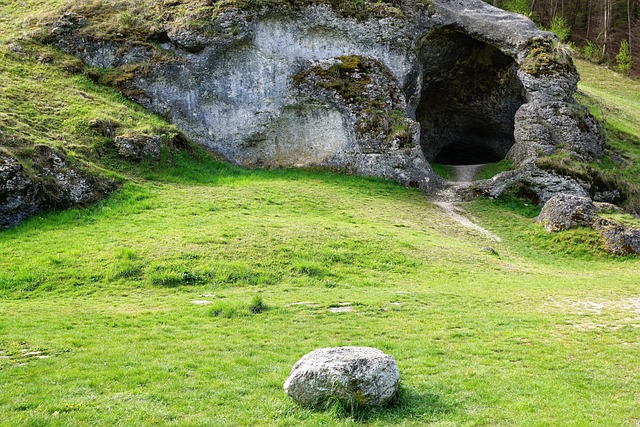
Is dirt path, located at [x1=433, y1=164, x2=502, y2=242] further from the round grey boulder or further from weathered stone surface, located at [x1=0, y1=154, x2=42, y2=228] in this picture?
weathered stone surface, located at [x1=0, y1=154, x2=42, y2=228]

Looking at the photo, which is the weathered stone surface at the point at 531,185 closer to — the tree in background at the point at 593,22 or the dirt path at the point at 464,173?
the dirt path at the point at 464,173

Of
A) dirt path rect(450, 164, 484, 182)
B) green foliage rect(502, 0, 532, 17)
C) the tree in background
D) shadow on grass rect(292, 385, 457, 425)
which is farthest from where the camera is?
the tree in background

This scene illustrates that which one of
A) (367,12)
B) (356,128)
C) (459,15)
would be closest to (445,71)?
(459,15)

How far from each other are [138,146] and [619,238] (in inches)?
995

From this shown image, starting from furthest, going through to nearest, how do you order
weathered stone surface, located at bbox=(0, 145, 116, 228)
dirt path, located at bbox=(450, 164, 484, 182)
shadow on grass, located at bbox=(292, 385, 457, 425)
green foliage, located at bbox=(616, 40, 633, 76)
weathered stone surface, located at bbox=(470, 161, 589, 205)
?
green foliage, located at bbox=(616, 40, 633, 76) < dirt path, located at bbox=(450, 164, 484, 182) < weathered stone surface, located at bbox=(470, 161, 589, 205) < weathered stone surface, located at bbox=(0, 145, 116, 228) < shadow on grass, located at bbox=(292, 385, 457, 425)

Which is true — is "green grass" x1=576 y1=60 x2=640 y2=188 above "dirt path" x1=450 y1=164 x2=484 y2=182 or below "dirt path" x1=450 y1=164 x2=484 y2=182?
above

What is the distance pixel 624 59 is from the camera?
70688 mm

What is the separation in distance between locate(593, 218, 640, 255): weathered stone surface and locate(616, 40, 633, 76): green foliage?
2072 inches

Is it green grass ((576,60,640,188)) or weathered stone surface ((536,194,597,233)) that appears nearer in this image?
weathered stone surface ((536,194,597,233))

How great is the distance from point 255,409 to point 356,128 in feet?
102

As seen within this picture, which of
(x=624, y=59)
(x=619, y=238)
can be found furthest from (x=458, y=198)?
(x=624, y=59)

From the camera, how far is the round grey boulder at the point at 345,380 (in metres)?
9.28

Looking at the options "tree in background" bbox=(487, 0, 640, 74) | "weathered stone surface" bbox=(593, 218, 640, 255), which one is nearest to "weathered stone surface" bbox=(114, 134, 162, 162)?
"weathered stone surface" bbox=(593, 218, 640, 255)

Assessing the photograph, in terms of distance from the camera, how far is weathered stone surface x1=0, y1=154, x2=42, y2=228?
2455 centimetres
